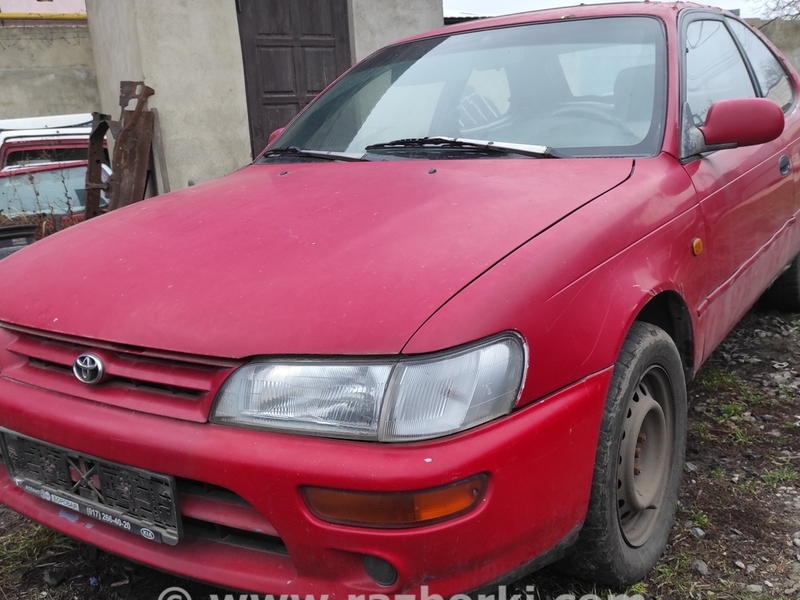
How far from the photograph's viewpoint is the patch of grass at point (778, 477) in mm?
2446

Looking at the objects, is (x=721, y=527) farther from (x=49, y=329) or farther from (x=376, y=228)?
(x=49, y=329)

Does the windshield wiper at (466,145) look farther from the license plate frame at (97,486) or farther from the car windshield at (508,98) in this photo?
the license plate frame at (97,486)

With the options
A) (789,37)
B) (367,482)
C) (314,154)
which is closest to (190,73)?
(314,154)

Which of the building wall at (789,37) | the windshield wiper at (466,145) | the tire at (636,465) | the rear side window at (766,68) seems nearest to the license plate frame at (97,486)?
the tire at (636,465)

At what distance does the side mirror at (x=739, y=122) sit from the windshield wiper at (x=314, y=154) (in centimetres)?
118

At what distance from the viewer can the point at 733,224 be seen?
2.51m

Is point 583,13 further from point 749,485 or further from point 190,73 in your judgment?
point 190,73

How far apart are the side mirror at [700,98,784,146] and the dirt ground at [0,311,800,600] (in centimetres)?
119

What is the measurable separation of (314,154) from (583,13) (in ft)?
3.84

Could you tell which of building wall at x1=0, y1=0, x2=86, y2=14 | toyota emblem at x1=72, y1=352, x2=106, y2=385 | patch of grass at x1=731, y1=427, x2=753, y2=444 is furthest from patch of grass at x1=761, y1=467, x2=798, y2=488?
building wall at x1=0, y1=0, x2=86, y2=14

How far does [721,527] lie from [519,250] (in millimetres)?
1298

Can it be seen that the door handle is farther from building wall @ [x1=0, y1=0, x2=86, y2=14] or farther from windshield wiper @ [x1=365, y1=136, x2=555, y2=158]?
building wall @ [x1=0, y1=0, x2=86, y2=14]

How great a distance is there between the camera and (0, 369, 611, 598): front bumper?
133cm

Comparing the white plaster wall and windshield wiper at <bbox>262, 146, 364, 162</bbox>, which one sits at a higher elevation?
the white plaster wall
